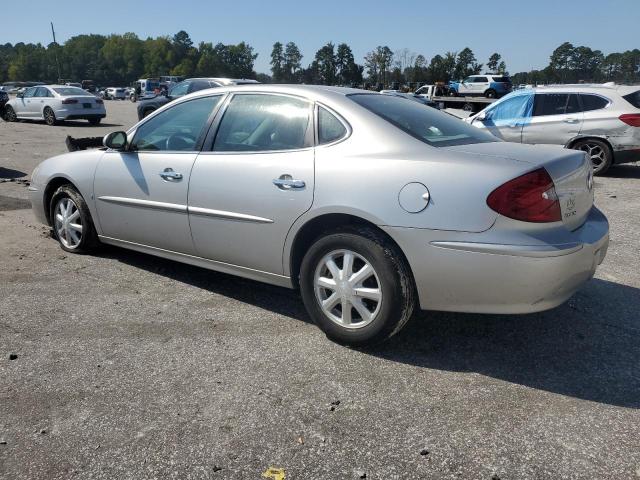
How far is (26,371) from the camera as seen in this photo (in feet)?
10.1

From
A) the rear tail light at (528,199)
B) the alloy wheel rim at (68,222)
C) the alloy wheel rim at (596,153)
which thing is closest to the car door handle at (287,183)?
the rear tail light at (528,199)

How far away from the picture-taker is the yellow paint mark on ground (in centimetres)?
224

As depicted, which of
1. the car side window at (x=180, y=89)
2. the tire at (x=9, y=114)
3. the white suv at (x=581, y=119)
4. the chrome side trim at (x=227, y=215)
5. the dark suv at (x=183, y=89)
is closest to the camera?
the chrome side trim at (x=227, y=215)

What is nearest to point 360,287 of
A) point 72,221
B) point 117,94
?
point 72,221

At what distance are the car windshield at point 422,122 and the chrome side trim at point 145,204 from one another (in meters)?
1.49

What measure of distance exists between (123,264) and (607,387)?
12.8 feet

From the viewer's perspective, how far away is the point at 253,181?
3.61 metres

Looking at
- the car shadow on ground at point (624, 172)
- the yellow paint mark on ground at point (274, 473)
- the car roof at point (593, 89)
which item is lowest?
the car shadow on ground at point (624, 172)

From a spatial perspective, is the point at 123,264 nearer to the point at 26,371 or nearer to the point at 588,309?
the point at 26,371

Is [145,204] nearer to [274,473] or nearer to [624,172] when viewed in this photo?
[274,473]

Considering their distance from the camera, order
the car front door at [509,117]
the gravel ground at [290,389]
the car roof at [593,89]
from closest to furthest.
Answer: the gravel ground at [290,389]
the car roof at [593,89]
the car front door at [509,117]

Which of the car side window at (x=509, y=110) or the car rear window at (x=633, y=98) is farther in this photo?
the car side window at (x=509, y=110)

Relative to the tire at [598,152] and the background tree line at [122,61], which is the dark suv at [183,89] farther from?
the background tree line at [122,61]

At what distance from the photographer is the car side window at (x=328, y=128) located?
3400 mm
